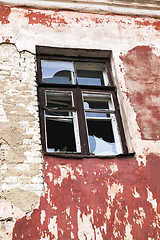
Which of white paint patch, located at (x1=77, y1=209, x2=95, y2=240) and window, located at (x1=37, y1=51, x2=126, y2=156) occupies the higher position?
window, located at (x1=37, y1=51, x2=126, y2=156)

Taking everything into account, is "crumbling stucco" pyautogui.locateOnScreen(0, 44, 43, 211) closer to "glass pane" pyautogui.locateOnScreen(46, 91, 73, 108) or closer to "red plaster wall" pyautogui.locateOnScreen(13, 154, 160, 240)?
"red plaster wall" pyautogui.locateOnScreen(13, 154, 160, 240)

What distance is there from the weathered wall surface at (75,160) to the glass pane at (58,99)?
0.32m

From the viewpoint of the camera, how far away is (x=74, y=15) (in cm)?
641

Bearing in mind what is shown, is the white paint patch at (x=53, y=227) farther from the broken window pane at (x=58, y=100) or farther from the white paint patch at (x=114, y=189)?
the broken window pane at (x=58, y=100)

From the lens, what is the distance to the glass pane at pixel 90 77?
5.98m

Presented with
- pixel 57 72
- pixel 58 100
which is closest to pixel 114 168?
pixel 58 100

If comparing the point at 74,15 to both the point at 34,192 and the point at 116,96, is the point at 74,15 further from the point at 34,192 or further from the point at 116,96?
the point at 34,192

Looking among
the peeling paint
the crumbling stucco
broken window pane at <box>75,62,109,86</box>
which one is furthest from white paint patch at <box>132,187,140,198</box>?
the peeling paint

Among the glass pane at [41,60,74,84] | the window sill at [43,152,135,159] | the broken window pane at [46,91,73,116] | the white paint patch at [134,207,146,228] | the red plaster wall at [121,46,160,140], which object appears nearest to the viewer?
the white paint patch at [134,207,146,228]

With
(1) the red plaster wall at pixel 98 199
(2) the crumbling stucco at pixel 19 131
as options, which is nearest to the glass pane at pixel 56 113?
(2) the crumbling stucco at pixel 19 131

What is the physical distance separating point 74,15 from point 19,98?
2.09m

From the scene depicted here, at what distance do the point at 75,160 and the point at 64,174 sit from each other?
255 mm

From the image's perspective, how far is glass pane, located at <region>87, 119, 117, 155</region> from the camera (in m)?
5.21

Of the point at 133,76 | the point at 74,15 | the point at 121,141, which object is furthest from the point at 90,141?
the point at 74,15
